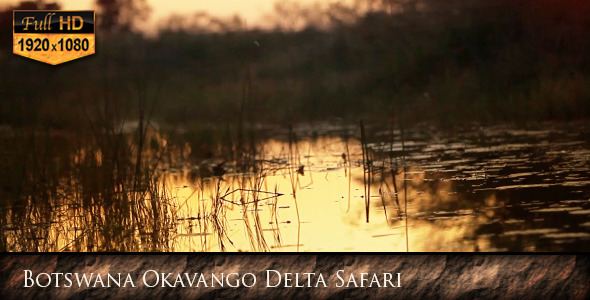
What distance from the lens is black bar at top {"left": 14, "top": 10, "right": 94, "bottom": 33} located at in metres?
3.26

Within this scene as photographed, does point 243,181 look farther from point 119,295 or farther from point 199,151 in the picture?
point 199,151

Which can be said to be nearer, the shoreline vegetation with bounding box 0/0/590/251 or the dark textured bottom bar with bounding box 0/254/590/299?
the dark textured bottom bar with bounding box 0/254/590/299

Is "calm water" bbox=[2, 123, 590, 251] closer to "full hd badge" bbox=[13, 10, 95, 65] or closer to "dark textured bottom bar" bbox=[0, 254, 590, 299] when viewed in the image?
"dark textured bottom bar" bbox=[0, 254, 590, 299]

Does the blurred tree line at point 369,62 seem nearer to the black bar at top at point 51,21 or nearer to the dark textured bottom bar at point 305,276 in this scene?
the black bar at top at point 51,21

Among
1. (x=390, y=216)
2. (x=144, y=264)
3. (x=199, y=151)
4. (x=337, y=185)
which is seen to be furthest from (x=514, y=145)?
(x=144, y=264)

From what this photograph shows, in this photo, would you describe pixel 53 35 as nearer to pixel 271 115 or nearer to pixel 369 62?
pixel 271 115

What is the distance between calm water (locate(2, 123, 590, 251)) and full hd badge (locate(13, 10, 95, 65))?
708 mm

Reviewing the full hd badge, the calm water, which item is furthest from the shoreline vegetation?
the full hd badge

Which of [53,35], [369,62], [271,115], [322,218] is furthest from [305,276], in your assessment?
[369,62]

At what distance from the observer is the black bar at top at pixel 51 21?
326 centimetres

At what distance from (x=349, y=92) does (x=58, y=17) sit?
4621 mm

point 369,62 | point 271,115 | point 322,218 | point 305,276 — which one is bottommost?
point 305,276

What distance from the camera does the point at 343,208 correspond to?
3584mm

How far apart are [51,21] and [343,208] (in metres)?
1.52
